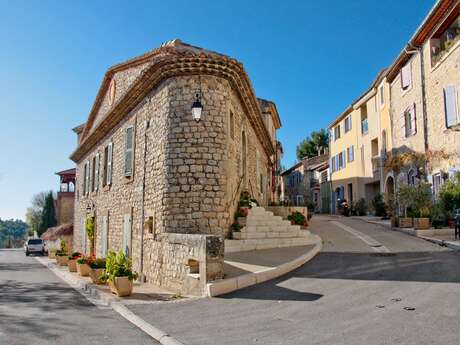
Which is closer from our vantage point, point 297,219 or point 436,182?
point 297,219

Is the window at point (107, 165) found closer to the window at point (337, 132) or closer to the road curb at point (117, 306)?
the road curb at point (117, 306)

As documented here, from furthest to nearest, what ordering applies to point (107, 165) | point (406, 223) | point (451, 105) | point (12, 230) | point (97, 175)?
point (12, 230) → point (97, 175) → point (107, 165) → point (406, 223) → point (451, 105)

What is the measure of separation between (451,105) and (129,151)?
11.3 meters

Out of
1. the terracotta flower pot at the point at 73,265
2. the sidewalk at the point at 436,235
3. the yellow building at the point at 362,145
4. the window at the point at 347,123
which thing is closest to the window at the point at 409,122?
the yellow building at the point at 362,145

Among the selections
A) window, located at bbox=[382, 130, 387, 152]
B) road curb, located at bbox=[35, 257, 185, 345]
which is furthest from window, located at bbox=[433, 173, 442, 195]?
road curb, located at bbox=[35, 257, 185, 345]

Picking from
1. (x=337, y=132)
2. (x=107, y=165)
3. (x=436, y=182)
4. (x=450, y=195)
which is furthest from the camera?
(x=337, y=132)

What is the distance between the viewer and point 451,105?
1397 cm

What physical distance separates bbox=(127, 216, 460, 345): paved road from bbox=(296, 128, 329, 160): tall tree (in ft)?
129

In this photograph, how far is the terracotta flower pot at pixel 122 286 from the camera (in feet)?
26.9

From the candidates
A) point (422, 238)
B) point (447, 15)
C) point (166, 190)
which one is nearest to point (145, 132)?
point (166, 190)

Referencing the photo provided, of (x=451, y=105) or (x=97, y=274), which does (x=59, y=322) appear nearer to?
(x=97, y=274)

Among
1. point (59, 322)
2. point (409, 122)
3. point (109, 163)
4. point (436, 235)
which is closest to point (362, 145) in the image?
point (409, 122)

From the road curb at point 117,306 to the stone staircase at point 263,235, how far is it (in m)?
3.16

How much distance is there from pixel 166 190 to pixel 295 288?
4.43 metres
